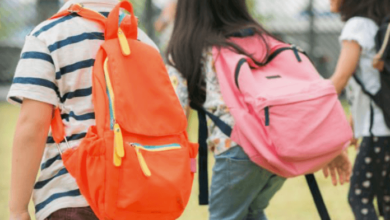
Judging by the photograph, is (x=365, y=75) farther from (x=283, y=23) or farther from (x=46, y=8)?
(x=46, y=8)

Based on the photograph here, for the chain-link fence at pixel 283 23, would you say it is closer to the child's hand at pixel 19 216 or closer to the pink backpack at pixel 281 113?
the pink backpack at pixel 281 113

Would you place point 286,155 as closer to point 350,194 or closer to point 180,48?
point 180,48

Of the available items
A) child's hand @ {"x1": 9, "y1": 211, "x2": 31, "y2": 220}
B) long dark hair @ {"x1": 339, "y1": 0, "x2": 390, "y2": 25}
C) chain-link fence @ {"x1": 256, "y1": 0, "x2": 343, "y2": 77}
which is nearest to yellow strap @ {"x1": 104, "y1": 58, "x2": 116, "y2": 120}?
child's hand @ {"x1": 9, "y1": 211, "x2": 31, "y2": 220}

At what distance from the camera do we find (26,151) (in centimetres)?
213

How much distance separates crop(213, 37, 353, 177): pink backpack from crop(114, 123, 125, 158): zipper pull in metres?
0.87

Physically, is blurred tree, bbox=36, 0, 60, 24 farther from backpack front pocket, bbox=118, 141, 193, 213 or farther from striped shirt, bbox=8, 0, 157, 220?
backpack front pocket, bbox=118, 141, 193, 213

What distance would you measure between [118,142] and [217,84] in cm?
102

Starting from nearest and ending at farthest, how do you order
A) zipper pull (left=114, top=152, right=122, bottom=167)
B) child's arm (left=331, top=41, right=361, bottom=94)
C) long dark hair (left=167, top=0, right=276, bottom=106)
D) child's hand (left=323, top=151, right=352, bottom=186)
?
zipper pull (left=114, top=152, right=122, bottom=167) → long dark hair (left=167, top=0, right=276, bottom=106) → child's hand (left=323, top=151, right=352, bottom=186) → child's arm (left=331, top=41, right=361, bottom=94)

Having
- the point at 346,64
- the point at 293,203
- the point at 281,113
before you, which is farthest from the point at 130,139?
the point at 293,203

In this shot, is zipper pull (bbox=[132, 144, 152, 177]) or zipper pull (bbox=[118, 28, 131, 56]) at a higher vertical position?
zipper pull (bbox=[118, 28, 131, 56])

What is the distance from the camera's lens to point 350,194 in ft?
12.8

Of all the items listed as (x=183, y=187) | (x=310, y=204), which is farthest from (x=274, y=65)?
(x=310, y=204)

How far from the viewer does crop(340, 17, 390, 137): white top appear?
382cm

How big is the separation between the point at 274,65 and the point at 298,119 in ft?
1.05
